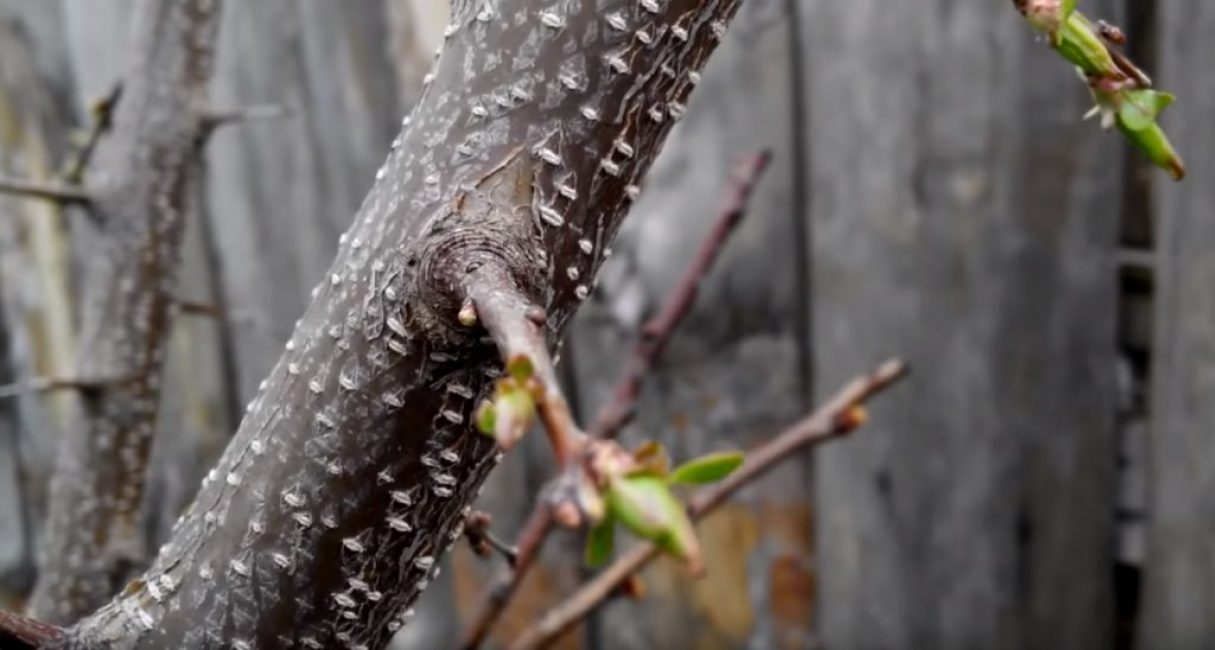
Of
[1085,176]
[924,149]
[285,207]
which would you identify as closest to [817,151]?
[924,149]

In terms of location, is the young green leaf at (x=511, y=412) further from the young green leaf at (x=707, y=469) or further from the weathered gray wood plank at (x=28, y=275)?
the weathered gray wood plank at (x=28, y=275)

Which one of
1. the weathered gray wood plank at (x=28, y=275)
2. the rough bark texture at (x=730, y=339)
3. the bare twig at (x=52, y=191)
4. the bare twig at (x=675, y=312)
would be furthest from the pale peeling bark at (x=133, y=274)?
the weathered gray wood plank at (x=28, y=275)

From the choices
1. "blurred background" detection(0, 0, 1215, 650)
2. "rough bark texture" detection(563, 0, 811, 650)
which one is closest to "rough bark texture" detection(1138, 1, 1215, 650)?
"blurred background" detection(0, 0, 1215, 650)

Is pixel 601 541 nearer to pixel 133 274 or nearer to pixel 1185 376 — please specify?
pixel 133 274

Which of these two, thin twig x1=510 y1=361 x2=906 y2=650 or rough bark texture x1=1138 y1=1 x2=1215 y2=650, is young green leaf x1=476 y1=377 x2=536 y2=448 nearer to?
thin twig x1=510 y1=361 x2=906 y2=650

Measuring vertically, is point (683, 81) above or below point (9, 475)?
above

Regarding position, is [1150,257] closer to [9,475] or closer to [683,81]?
[683,81]

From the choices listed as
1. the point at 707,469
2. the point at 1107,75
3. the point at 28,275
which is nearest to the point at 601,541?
the point at 707,469
